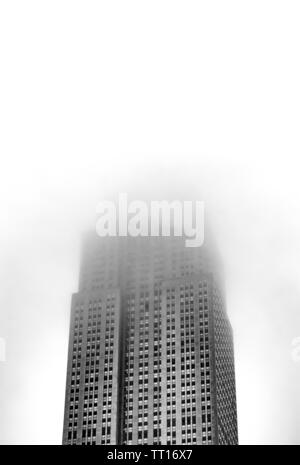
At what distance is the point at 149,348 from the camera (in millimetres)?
175875

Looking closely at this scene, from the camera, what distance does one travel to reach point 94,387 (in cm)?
16875

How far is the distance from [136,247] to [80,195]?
85977 mm

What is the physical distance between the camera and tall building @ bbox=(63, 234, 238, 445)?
160 metres

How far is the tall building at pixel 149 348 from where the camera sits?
160125mm

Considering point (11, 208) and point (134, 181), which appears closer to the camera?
point (11, 208)

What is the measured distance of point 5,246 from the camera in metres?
123

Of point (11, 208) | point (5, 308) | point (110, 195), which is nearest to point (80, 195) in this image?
point (110, 195)

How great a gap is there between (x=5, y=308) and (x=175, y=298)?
185 ft
